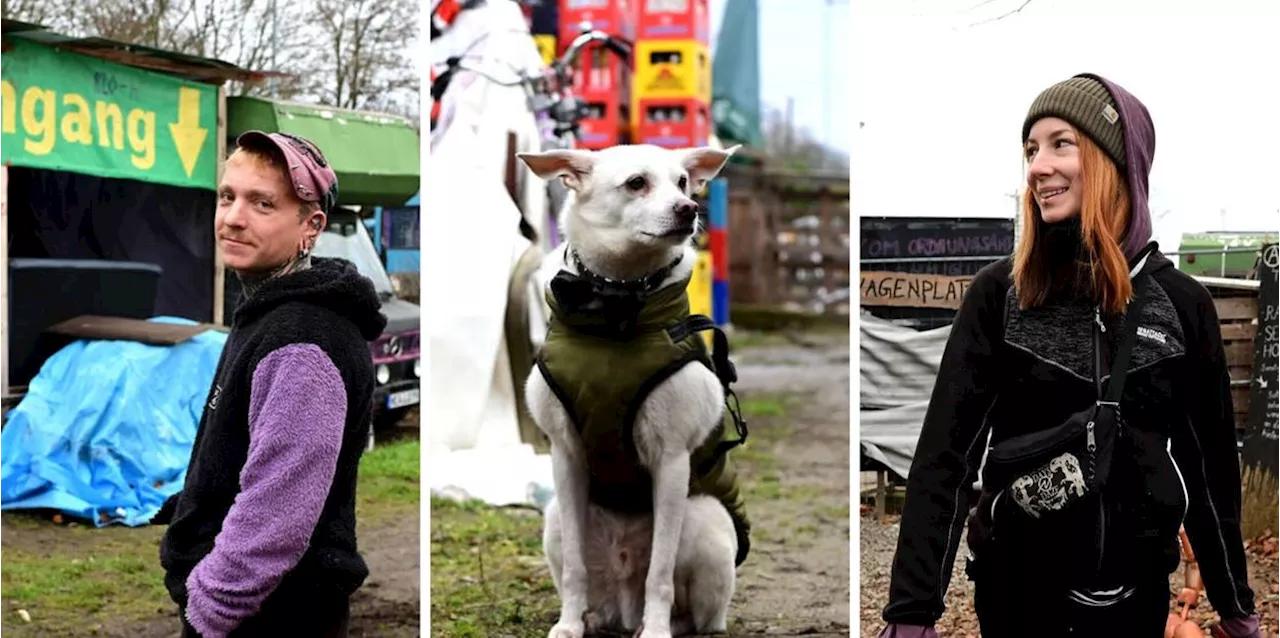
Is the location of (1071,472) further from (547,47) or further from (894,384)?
(547,47)

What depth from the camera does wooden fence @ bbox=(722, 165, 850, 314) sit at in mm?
17562

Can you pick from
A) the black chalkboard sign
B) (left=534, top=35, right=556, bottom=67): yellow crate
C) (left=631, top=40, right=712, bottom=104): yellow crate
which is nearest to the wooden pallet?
the black chalkboard sign

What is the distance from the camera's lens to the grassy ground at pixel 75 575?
368 cm

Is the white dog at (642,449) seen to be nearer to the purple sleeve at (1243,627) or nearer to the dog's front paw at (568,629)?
the dog's front paw at (568,629)

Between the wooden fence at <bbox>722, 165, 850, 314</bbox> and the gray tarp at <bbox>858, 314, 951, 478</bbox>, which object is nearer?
the gray tarp at <bbox>858, 314, 951, 478</bbox>

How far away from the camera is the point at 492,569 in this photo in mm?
4898

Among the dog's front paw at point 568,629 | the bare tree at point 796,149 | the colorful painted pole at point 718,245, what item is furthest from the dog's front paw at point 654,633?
the bare tree at point 796,149

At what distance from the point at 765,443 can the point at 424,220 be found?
468 cm

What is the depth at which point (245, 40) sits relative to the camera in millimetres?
3859

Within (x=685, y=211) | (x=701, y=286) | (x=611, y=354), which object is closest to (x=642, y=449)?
(x=611, y=354)

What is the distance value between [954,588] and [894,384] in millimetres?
554

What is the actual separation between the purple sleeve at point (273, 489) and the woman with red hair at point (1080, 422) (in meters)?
1.43

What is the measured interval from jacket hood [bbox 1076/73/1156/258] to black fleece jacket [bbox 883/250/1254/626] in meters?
0.09

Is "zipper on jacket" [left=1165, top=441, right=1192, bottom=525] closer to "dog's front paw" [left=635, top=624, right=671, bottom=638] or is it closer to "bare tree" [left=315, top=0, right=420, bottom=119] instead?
"dog's front paw" [left=635, top=624, right=671, bottom=638]
